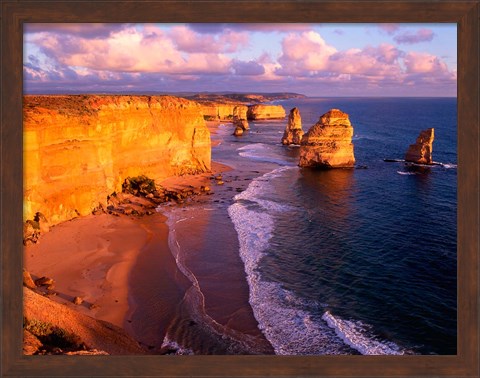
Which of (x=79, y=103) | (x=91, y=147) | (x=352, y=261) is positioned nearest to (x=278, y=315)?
(x=352, y=261)

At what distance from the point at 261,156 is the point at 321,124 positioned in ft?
45.3

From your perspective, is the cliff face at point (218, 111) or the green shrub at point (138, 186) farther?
the cliff face at point (218, 111)

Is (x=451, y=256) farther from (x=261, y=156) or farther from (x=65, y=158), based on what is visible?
(x=261, y=156)

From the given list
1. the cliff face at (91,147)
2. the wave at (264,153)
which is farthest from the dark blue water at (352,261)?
the wave at (264,153)

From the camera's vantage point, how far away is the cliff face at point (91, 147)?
2552 cm

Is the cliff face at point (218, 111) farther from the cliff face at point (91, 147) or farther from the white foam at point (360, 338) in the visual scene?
the white foam at point (360, 338)

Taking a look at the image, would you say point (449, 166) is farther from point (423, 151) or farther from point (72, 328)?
point (72, 328)

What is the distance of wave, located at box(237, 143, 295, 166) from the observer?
60037 mm

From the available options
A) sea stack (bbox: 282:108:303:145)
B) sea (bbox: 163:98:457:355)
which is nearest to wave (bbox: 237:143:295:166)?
sea stack (bbox: 282:108:303:145)

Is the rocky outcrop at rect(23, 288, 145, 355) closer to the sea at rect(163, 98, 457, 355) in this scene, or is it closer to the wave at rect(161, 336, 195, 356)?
the wave at rect(161, 336, 195, 356)

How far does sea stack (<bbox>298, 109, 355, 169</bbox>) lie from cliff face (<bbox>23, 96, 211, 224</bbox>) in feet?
47.4

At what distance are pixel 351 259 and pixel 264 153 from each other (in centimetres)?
4421
